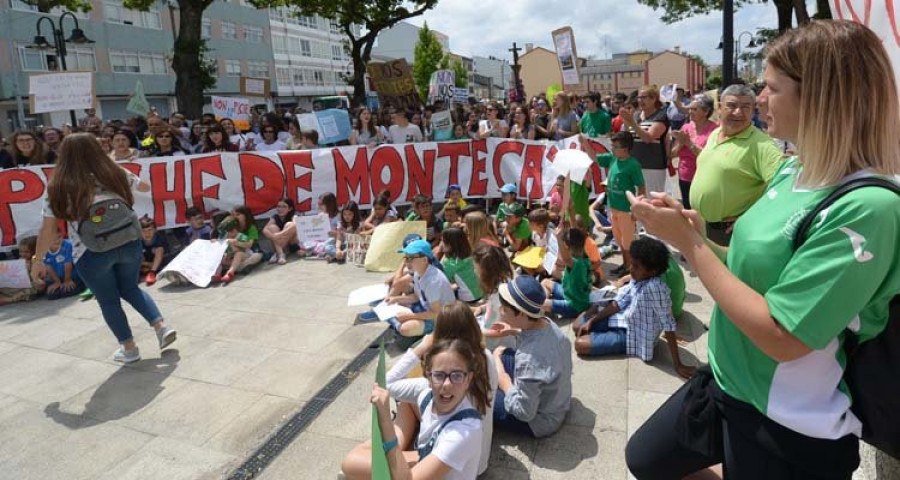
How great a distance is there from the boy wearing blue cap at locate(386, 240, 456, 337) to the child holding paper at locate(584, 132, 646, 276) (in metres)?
2.03

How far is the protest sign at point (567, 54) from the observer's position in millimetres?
10430

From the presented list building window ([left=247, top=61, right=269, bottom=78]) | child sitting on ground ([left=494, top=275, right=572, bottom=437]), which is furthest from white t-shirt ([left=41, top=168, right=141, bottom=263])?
building window ([left=247, top=61, right=269, bottom=78])

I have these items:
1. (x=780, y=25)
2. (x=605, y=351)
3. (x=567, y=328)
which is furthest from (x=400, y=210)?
(x=780, y=25)

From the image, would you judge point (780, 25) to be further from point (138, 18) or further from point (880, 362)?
point (138, 18)

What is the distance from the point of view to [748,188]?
11.7ft

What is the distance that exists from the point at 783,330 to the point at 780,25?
18570mm

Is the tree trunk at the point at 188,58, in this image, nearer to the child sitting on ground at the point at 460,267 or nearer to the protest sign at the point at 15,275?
the protest sign at the point at 15,275

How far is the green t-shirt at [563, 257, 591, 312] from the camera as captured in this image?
472 cm

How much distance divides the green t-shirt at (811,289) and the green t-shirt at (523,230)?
5093 millimetres

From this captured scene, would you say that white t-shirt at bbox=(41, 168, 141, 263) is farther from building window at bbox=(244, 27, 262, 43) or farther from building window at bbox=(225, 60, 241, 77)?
building window at bbox=(244, 27, 262, 43)

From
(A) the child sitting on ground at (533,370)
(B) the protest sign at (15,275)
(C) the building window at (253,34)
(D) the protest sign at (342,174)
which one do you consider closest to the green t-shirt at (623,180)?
(D) the protest sign at (342,174)

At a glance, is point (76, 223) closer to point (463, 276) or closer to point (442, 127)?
point (463, 276)

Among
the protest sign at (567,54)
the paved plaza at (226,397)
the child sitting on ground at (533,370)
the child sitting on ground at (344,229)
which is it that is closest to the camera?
the child sitting on ground at (533,370)

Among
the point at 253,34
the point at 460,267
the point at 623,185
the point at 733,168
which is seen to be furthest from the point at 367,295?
the point at 253,34
